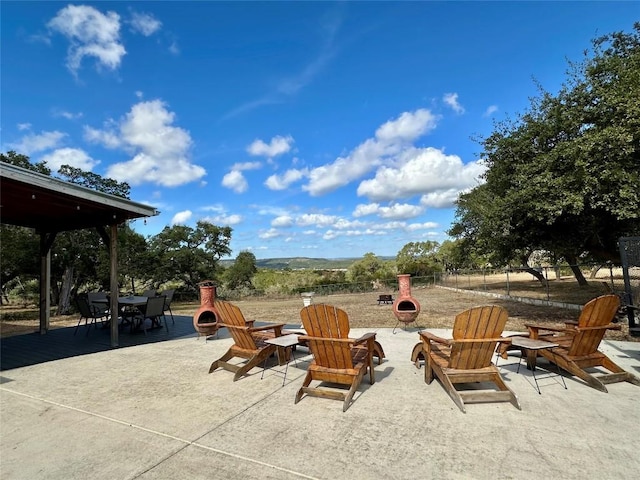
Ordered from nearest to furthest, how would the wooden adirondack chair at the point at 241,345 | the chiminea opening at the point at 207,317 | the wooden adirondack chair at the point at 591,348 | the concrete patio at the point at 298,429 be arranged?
the concrete patio at the point at 298,429 < the wooden adirondack chair at the point at 591,348 < the wooden adirondack chair at the point at 241,345 < the chiminea opening at the point at 207,317

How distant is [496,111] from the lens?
9242 millimetres

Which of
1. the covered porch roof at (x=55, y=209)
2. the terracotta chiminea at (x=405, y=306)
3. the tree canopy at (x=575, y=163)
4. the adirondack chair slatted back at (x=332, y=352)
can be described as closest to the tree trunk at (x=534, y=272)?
the tree canopy at (x=575, y=163)

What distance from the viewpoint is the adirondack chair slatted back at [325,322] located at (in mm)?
3340

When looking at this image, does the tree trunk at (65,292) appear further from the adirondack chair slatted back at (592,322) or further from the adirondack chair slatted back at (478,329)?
the adirondack chair slatted back at (592,322)

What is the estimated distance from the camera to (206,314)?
6652mm

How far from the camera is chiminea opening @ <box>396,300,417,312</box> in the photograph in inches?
250

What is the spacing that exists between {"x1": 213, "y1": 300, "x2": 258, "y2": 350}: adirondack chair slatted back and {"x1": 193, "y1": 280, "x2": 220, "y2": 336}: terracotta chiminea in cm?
216

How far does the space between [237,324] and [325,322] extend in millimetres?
1471

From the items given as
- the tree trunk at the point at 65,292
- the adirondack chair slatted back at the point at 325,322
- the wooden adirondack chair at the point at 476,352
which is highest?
the tree trunk at the point at 65,292

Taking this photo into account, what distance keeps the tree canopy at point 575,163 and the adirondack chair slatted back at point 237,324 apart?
6.40 metres

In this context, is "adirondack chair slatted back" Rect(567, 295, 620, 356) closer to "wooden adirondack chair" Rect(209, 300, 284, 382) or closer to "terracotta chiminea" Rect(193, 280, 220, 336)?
"wooden adirondack chair" Rect(209, 300, 284, 382)

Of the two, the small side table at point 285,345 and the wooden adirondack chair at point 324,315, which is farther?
the small side table at point 285,345

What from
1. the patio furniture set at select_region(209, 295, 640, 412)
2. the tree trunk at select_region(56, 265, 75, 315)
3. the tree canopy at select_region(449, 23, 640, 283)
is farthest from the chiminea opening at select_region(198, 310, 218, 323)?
the tree trunk at select_region(56, 265, 75, 315)

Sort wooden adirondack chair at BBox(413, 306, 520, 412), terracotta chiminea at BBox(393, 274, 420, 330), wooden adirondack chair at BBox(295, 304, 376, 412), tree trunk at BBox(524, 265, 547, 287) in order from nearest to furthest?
wooden adirondack chair at BBox(413, 306, 520, 412) < wooden adirondack chair at BBox(295, 304, 376, 412) < terracotta chiminea at BBox(393, 274, 420, 330) < tree trunk at BBox(524, 265, 547, 287)
